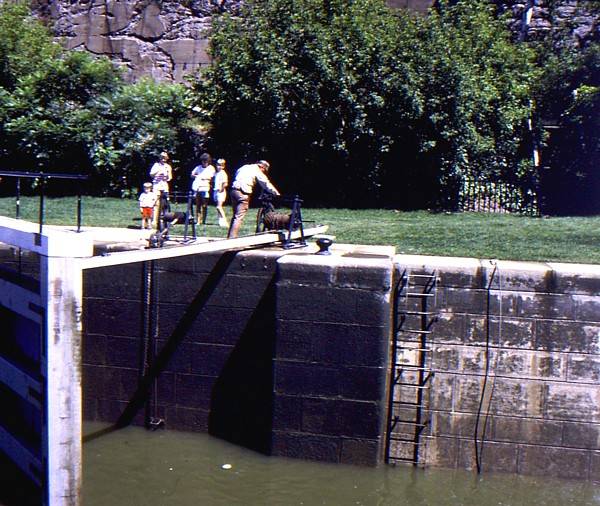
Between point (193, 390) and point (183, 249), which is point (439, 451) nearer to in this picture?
point (193, 390)

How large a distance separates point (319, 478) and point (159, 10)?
69.5 ft

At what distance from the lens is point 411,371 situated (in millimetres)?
9312

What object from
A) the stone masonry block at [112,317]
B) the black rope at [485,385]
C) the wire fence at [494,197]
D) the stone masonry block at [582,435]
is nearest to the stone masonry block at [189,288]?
the stone masonry block at [112,317]

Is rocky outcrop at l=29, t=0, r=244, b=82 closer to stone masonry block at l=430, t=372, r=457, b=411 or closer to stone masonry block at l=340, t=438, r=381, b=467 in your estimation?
stone masonry block at l=430, t=372, r=457, b=411

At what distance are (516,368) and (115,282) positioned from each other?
4.86 meters

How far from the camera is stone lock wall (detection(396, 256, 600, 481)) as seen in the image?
9000mm

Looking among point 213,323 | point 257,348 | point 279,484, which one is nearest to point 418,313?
point 257,348

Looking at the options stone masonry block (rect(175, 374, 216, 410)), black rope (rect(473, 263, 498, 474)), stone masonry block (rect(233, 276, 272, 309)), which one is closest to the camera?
black rope (rect(473, 263, 498, 474))

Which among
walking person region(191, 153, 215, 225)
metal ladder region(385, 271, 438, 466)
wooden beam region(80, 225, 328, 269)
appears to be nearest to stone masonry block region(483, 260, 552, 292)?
metal ladder region(385, 271, 438, 466)

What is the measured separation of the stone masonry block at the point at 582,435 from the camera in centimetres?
898

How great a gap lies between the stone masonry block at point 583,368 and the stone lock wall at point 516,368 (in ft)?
0.03

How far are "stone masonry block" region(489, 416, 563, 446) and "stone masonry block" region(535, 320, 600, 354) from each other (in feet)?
2.66

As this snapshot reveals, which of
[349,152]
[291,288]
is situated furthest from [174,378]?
[349,152]

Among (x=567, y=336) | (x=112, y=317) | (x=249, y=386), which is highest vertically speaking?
(x=567, y=336)
